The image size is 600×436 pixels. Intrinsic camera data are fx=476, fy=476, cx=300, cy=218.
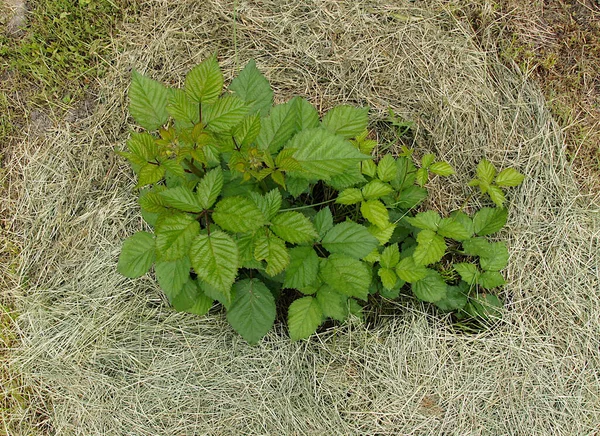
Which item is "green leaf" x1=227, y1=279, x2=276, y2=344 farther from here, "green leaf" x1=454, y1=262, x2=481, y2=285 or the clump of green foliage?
"green leaf" x1=454, y1=262, x2=481, y2=285

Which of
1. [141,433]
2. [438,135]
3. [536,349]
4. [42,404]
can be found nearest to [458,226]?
[438,135]

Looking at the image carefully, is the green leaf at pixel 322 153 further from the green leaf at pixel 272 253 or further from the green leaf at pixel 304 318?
the green leaf at pixel 304 318

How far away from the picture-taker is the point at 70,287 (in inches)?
81.8

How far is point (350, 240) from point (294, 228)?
272 mm

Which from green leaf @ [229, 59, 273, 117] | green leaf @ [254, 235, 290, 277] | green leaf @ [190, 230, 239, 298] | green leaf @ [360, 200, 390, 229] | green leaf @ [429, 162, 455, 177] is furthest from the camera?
green leaf @ [429, 162, 455, 177]

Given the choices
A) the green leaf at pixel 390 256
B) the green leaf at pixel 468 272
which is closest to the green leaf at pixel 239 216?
the green leaf at pixel 390 256

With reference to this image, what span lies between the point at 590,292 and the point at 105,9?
2.59 meters

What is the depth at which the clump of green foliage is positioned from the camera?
4.32 ft

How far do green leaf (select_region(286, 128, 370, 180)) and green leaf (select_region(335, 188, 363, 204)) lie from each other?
284mm

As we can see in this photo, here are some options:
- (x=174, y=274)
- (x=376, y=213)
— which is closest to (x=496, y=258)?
(x=376, y=213)

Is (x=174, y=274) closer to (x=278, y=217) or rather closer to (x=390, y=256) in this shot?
(x=278, y=217)

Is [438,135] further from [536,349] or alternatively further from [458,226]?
[536,349]

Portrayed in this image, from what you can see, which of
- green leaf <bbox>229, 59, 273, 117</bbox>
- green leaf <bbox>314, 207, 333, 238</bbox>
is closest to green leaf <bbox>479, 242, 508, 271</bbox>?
green leaf <bbox>314, 207, 333, 238</bbox>

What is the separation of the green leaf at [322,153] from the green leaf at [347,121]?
22cm
